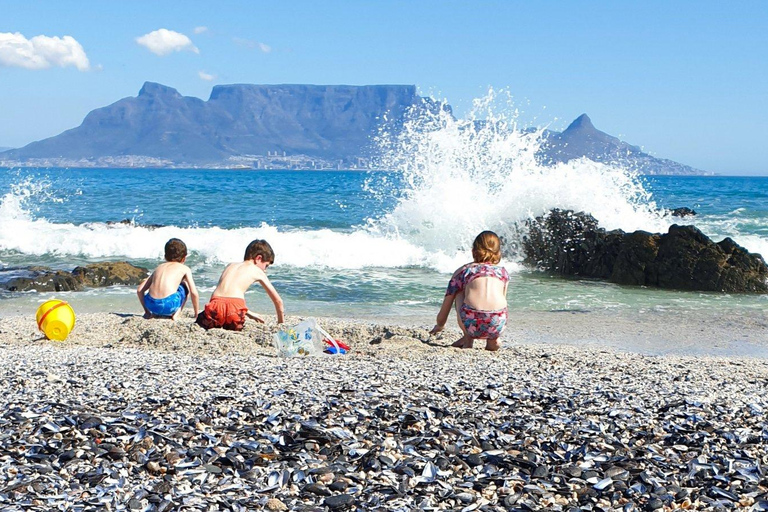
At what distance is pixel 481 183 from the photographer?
15.8 metres

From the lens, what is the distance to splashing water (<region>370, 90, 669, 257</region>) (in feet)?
49.7

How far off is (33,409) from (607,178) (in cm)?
1439

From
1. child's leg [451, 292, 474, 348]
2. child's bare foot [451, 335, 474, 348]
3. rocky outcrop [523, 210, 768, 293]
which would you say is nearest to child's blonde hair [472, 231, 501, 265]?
child's leg [451, 292, 474, 348]

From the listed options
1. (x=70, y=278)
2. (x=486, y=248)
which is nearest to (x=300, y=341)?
(x=486, y=248)

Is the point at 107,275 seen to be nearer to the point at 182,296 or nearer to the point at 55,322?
the point at 182,296

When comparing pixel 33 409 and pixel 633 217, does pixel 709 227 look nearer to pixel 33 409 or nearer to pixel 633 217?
pixel 633 217

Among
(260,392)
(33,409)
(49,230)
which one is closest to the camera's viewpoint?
(33,409)

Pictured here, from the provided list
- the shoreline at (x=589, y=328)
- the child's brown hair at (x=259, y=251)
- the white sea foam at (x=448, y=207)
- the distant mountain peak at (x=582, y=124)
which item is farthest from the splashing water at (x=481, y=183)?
the distant mountain peak at (x=582, y=124)

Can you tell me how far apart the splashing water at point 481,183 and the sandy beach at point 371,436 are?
10.3 meters

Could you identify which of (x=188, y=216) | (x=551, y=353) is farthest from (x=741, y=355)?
(x=188, y=216)

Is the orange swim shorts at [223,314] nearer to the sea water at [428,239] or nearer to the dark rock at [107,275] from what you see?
the sea water at [428,239]

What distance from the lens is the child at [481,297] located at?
6.03 m

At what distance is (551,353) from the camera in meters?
6.18

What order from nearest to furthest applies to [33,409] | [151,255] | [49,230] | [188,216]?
1. [33,409]
2. [151,255]
3. [49,230]
4. [188,216]
